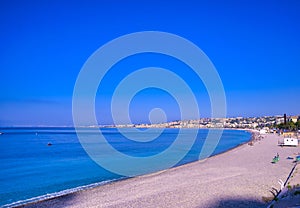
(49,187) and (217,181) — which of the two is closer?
(217,181)

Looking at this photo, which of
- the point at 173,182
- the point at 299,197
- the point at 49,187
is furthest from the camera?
the point at 49,187

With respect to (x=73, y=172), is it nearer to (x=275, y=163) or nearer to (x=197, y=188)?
(x=197, y=188)

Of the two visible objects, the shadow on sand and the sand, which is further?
the sand

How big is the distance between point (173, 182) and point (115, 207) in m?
6.19

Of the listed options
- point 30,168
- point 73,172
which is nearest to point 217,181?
point 73,172

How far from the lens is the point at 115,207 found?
1232 centimetres

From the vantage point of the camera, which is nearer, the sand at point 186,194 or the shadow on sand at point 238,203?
the shadow on sand at point 238,203

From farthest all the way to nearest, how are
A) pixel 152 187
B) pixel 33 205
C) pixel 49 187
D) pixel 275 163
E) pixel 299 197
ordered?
1. pixel 275 163
2. pixel 49 187
3. pixel 152 187
4. pixel 33 205
5. pixel 299 197

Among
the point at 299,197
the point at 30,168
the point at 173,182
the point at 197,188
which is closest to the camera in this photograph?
the point at 299,197

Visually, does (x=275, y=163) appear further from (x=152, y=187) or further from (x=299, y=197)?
(x=299, y=197)

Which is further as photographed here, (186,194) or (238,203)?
(186,194)

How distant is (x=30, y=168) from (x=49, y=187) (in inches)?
423

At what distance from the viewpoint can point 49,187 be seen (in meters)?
20.0

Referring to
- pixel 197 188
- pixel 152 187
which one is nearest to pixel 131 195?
pixel 152 187
